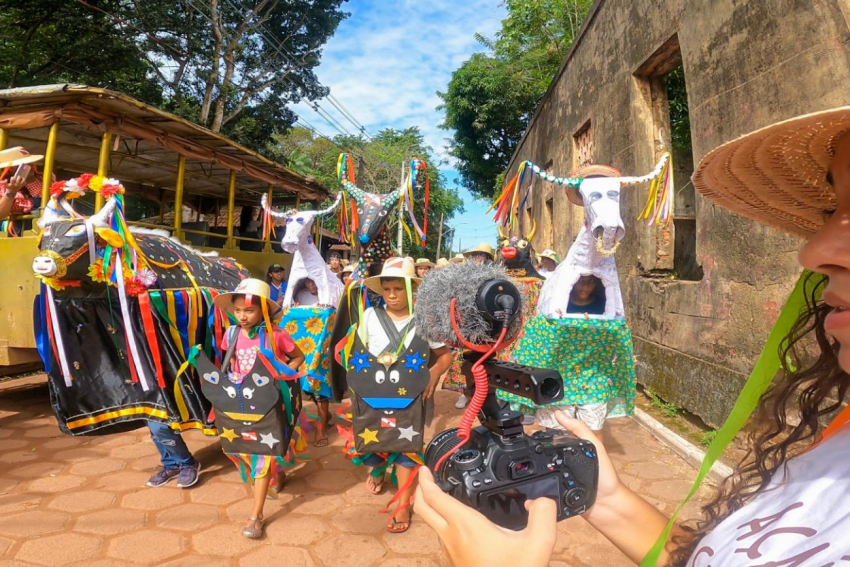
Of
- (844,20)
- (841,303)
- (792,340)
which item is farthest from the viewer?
(844,20)

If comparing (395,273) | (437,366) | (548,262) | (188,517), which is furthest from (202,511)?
(548,262)

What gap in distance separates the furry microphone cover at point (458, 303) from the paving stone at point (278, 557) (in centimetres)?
184

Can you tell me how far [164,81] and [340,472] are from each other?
1446 centimetres

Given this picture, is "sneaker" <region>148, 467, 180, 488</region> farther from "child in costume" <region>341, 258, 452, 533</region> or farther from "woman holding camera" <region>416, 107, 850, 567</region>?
"woman holding camera" <region>416, 107, 850, 567</region>

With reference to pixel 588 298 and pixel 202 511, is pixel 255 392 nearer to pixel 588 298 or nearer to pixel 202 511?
pixel 202 511

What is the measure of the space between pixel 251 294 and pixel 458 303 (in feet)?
6.85

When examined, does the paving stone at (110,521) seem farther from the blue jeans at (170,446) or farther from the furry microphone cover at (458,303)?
the furry microphone cover at (458,303)

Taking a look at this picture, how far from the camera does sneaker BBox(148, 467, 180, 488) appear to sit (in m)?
3.21

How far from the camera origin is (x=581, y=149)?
8.20 metres

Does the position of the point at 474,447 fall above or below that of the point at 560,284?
below

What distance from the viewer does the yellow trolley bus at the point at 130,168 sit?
3961 millimetres

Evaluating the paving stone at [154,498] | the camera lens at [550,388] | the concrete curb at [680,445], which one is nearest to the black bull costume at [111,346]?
the paving stone at [154,498]

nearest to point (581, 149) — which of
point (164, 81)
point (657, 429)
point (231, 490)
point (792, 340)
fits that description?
point (657, 429)

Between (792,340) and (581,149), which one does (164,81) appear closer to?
(581,149)
